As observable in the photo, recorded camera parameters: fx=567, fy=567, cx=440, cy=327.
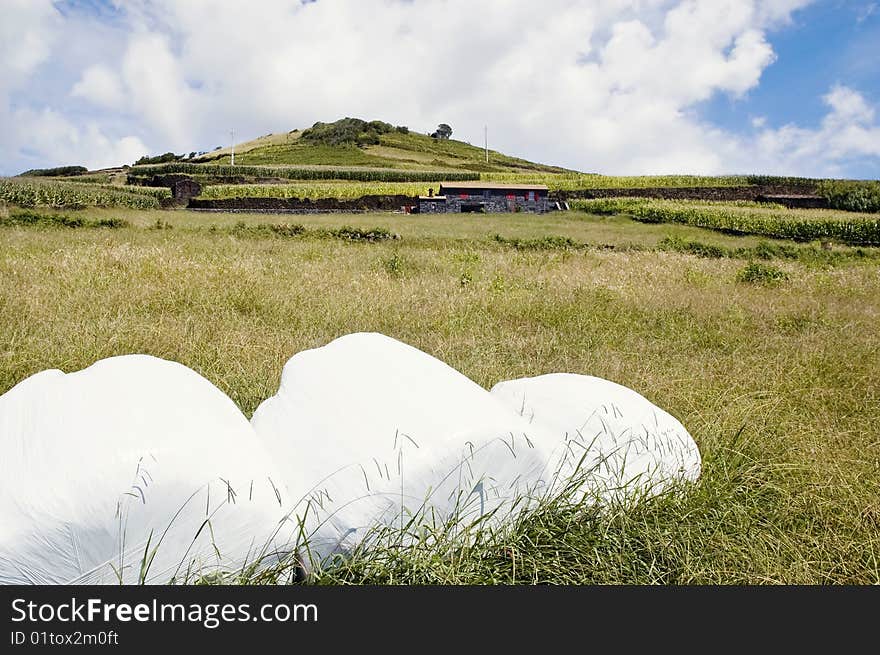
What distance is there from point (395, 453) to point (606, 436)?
49.7 inches

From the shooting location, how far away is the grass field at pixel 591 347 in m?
2.45

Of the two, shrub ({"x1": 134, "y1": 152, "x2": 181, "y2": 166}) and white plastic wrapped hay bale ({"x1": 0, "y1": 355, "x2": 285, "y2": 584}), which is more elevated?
shrub ({"x1": 134, "y1": 152, "x2": 181, "y2": 166})

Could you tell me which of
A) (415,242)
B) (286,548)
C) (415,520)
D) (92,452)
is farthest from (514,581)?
(415,242)

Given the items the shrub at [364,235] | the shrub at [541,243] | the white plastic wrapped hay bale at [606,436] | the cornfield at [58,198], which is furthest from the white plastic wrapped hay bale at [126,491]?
the cornfield at [58,198]

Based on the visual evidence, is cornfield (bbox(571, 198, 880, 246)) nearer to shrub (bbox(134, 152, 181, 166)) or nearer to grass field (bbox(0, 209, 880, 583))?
grass field (bbox(0, 209, 880, 583))

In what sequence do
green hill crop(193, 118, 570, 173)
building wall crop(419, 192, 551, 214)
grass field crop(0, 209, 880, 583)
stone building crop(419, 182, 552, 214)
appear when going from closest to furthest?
1. grass field crop(0, 209, 880, 583)
2. building wall crop(419, 192, 551, 214)
3. stone building crop(419, 182, 552, 214)
4. green hill crop(193, 118, 570, 173)

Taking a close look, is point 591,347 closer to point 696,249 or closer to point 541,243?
point 541,243

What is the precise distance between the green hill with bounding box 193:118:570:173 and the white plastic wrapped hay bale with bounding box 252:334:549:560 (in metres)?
78.9

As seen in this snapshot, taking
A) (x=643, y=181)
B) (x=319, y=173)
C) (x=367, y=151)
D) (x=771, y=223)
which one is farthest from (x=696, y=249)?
(x=367, y=151)

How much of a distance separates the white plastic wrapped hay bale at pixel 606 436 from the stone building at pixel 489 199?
38139 mm

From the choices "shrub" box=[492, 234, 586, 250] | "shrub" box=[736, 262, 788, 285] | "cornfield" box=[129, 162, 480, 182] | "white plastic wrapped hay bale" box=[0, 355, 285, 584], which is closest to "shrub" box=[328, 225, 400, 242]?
"shrub" box=[492, 234, 586, 250]

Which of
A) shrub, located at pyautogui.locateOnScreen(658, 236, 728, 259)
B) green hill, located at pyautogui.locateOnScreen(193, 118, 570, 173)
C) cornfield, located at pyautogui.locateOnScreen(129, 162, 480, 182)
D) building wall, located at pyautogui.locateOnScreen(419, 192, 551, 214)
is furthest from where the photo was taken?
green hill, located at pyautogui.locateOnScreen(193, 118, 570, 173)

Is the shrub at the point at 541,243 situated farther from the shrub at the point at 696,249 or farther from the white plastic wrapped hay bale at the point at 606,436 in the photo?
the white plastic wrapped hay bale at the point at 606,436

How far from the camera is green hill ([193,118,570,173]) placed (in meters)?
86.2
